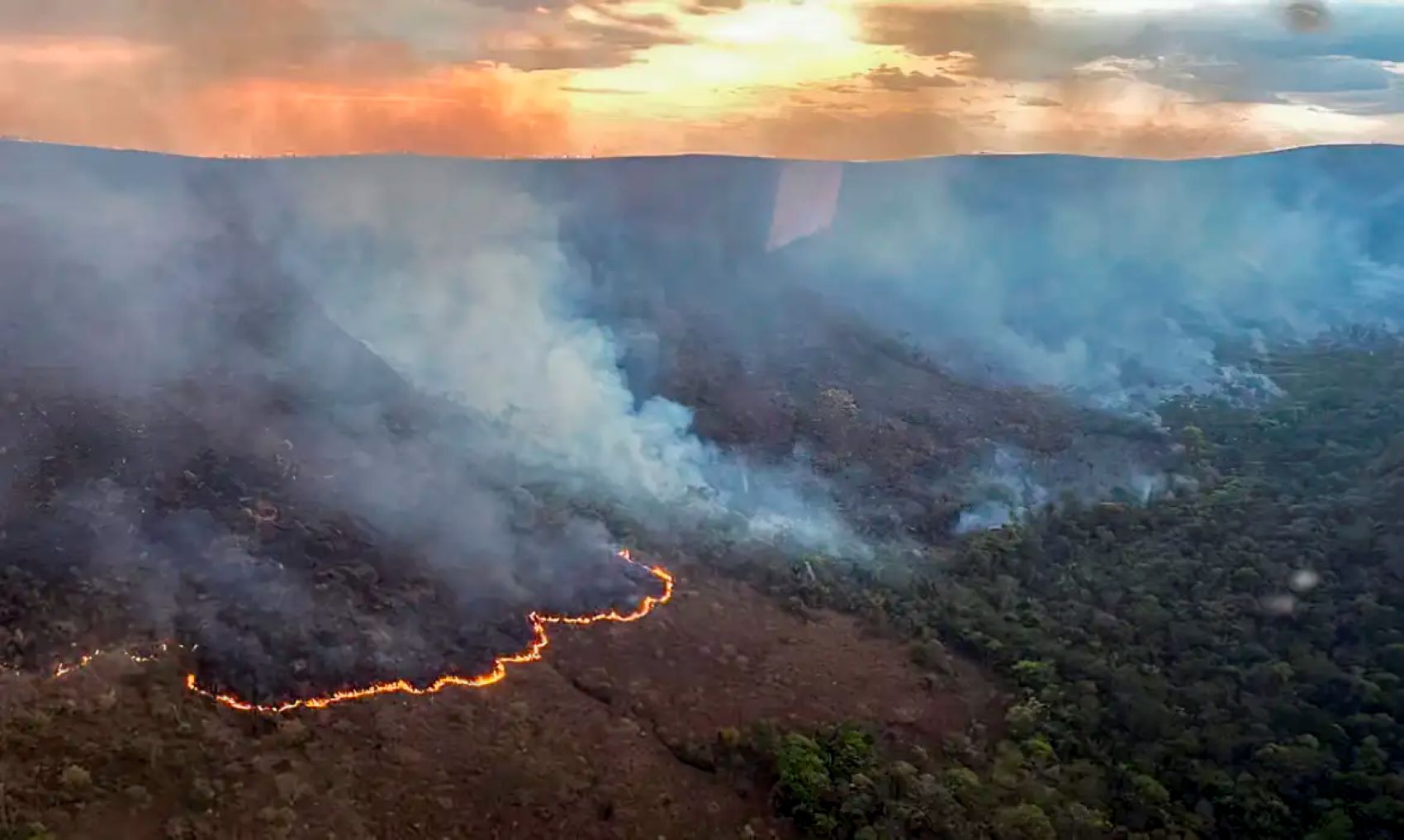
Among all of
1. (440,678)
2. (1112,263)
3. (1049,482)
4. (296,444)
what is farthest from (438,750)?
(1112,263)

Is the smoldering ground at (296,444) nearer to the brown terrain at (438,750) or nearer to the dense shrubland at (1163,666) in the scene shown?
the brown terrain at (438,750)

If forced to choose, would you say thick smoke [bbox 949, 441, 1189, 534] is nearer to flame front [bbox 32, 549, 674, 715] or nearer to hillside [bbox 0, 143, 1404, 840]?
hillside [bbox 0, 143, 1404, 840]

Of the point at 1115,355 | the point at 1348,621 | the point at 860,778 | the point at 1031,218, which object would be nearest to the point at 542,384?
the point at 860,778

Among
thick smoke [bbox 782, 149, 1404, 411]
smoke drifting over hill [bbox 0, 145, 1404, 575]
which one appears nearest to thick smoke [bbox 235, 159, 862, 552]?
smoke drifting over hill [bbox 0, 145, 1404, 575]

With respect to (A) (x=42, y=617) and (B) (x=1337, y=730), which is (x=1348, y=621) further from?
(A) (x=42, y=617)

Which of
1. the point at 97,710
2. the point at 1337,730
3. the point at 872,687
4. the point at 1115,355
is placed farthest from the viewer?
the point at 1115,355

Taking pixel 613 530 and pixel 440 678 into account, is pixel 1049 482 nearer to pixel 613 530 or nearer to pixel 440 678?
pixel 613 530
